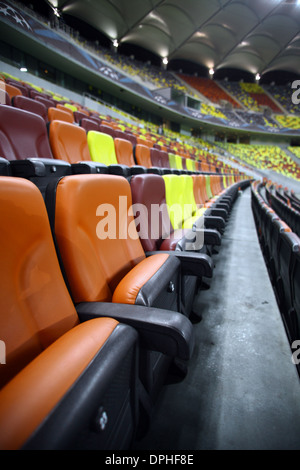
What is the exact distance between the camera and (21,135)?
900 millimetres

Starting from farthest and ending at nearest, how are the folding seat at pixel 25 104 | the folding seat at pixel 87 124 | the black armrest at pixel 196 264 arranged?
the folding seat at pixel 87 124, the folding seat at pixel 25 104, the black armrest at pixel 196 264

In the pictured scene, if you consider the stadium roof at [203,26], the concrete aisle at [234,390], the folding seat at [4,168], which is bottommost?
the concrete aisle at [234,390]

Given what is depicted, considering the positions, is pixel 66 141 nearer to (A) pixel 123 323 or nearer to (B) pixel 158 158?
(A) pixel 123 323

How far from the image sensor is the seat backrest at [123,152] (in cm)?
167

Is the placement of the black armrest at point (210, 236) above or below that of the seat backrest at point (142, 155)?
below

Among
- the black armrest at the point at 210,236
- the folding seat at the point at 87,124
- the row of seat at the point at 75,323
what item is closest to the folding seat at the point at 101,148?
the folding seat at the point at 87,124

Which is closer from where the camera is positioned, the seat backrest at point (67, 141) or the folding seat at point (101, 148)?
the seat backrest at point (67, 141)

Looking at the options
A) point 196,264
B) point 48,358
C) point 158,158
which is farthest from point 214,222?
point 158,158

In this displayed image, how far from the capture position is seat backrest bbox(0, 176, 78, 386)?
0.28 meters

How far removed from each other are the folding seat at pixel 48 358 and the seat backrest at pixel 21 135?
0.69 m

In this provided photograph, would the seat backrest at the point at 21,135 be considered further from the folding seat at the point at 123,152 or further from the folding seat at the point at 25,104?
the folding seat at the point at 123,152

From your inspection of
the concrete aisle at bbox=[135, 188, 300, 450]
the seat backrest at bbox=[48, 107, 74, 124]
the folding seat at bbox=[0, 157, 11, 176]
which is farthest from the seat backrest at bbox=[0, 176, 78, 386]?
the seat backrest at bbox=[48, 107, 74, 124]

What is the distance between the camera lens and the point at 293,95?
1502 centimetres

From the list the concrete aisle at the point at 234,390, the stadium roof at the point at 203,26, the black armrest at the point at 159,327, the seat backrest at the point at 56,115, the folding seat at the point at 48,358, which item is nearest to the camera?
the folding seat at the point at 48,358
